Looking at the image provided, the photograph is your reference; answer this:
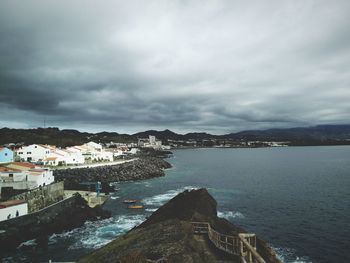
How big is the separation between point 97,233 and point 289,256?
22.6m

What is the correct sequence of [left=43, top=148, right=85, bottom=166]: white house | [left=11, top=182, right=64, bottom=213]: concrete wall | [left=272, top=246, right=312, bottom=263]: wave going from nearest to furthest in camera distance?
1. [left=272, top=246, right=312, bottom=263]: wave
2. [left=11, top=182, right=64, bottom=213]: concrete wall
3. [left=43, top=148, right=85, bottom=166]: white house

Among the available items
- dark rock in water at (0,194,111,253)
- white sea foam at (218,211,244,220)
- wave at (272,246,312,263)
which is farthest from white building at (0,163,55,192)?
wave at (272,246,312,263)

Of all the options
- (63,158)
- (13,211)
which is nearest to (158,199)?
(13,211)

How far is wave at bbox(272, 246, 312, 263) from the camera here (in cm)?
2745

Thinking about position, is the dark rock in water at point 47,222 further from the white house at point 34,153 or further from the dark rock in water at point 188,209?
the white house at point 34,153

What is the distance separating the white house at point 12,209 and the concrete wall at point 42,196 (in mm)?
2202

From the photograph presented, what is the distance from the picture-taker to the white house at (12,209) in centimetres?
3234

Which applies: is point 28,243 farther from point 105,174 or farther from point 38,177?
point 105,174

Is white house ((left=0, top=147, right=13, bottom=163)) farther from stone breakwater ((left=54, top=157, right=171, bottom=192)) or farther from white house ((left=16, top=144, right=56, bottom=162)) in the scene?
white house ((left=16, top=144, right=56, bottom=162))

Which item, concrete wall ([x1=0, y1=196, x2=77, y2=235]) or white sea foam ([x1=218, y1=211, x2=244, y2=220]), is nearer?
concrete wall ([x1=0, y1=196, x2=77, y2=235])

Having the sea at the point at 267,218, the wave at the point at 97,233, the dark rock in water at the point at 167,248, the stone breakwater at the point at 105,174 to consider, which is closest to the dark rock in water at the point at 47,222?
the sea at the point at 267,218

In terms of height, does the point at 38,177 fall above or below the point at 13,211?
above

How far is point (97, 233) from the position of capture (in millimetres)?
36125

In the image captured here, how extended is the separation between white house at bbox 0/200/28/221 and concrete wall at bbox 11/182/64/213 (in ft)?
7.22
